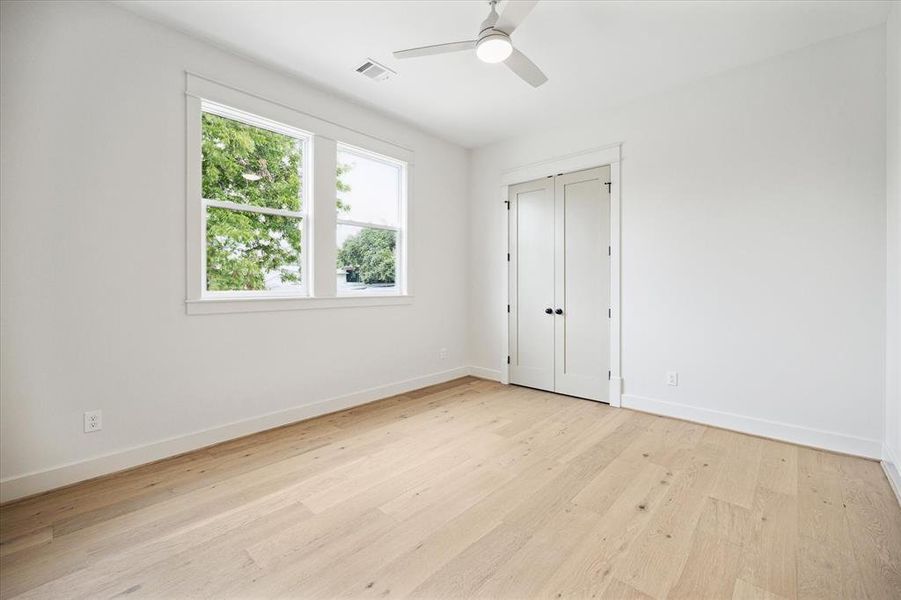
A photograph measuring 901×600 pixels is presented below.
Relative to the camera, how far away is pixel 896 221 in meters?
2.47

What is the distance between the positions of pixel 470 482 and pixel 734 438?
2.21 metres

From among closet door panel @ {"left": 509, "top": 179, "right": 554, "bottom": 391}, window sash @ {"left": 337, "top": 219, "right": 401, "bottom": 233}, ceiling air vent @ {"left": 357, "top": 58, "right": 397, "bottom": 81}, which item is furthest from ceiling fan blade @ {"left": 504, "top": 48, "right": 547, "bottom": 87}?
window sash @ {"left": 337, "top": 219, "right": 401, "bottom": 233}

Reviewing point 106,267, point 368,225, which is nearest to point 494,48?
point 368,225

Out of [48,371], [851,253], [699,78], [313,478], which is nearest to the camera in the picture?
[48,371]

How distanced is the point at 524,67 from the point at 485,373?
3510 millimetres

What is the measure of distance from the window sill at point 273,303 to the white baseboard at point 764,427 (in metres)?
2.69

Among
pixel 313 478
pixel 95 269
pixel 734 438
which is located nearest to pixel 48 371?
pixel 95 269

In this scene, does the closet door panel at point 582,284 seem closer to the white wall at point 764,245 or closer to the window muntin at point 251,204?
the white wall at point 764,245

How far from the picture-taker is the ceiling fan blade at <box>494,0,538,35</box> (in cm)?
207

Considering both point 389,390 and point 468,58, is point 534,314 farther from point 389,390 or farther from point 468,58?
point 468,58

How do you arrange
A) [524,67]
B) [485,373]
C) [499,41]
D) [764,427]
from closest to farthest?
[499,41] → [524,67] → [764,427] → [485,373]

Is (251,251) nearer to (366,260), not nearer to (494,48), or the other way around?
(366,260)

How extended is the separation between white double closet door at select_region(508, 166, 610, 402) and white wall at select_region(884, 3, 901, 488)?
1.90 meters

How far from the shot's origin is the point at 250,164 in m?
3.24
